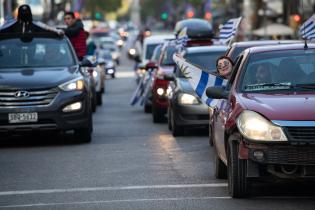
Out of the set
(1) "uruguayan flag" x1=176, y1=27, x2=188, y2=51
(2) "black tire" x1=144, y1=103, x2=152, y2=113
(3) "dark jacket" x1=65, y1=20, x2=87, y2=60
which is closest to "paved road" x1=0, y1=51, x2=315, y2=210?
(1) "uruguayan flag" x1=176, y1=27, x2=188, y2=51

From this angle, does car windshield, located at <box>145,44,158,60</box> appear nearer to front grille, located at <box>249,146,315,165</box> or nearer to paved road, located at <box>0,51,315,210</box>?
paved road, located at <box>0,51,315,210</box>

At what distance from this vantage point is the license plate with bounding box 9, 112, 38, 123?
1708 cm

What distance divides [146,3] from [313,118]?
180822mm

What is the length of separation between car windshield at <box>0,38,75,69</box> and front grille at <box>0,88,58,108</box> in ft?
3.89

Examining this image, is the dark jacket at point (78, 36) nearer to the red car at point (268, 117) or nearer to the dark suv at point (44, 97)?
the dark suv at point (44, 97)

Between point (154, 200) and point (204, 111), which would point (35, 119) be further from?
point (154, 200)

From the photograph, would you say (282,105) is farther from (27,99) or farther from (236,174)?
(27,99)

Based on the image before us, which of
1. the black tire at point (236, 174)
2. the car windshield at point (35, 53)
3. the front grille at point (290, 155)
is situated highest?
the front grille at point (290, 155)

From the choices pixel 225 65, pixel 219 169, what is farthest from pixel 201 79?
pixel 219 169

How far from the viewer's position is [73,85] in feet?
57.2

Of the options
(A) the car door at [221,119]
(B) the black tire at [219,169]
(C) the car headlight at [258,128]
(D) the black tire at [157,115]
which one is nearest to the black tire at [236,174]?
(C) the car headlight at [258,128]

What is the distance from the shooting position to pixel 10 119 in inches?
673

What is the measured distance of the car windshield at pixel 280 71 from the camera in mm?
11430

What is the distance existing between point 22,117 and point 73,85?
95 centimetres
